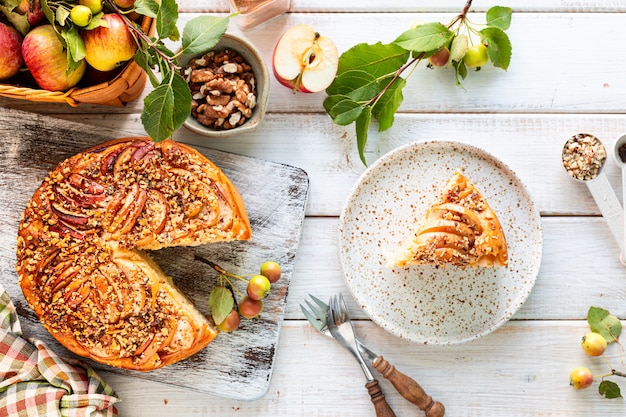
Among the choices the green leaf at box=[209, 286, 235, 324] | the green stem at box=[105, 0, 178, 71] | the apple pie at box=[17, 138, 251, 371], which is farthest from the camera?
the green leaf at box=[209, 286, 235, 324]

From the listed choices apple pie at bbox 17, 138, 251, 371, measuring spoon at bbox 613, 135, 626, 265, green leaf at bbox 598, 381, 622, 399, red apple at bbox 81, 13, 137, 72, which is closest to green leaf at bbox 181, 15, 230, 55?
red apple at bbox 81, 13, 137, 72

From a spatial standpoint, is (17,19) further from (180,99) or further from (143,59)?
(180,99)

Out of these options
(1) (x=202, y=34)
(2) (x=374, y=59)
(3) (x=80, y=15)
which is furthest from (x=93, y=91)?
(2) (x=374, y=59)

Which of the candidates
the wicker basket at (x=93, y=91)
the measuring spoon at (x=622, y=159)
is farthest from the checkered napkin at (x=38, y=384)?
the measuring spoon at (x=622, y=159)

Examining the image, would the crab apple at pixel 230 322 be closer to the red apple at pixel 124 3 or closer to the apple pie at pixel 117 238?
the apple pie at pixel 117 238

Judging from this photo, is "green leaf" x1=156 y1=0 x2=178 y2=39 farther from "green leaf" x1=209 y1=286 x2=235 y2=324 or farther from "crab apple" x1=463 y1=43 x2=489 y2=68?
"crab apple" x1=463 y1=43 x2=489 y2=68

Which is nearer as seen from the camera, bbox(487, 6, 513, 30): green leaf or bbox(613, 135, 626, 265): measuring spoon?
bbox(487, 6, 513, 30): green leaf

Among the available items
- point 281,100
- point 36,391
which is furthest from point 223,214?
point 36,391

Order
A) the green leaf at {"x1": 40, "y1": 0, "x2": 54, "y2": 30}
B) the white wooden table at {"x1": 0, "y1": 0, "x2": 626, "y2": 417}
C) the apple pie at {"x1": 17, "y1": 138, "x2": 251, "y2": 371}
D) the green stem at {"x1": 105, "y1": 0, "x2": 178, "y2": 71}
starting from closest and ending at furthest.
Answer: the green leaf at {"x1": 40, "y1": 0, "x2": 54, "y2": 30}, the green stem at {"x1": 105, "y1": 0, "x2": 178, "y2": 71}, the apple pie at {"x1": 17, "y1": 138, "x2": 251, "y2": 371}, the white wooden table at {"x1": 0, "y1": 0, "x2": 626, "y2": 417}
